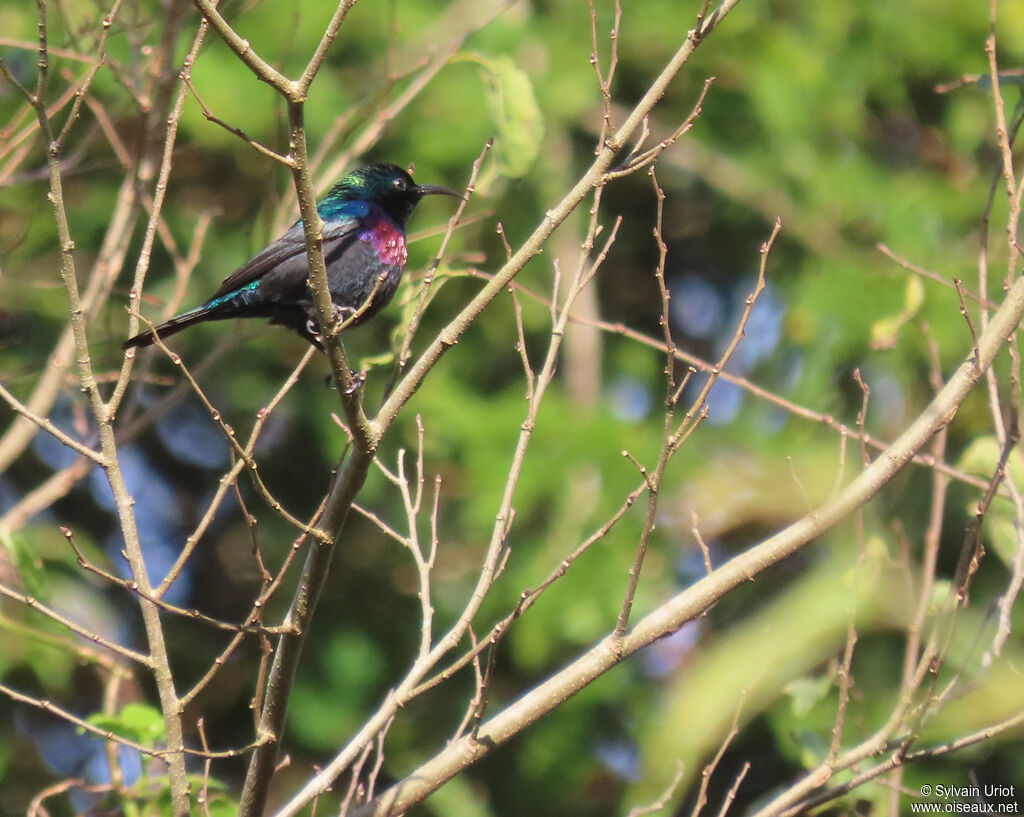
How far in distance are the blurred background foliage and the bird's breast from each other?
109 cm

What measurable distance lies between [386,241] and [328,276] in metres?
0.26

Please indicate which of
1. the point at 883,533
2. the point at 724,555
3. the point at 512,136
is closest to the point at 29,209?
the point at 512,136

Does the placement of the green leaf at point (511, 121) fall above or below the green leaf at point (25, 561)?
above

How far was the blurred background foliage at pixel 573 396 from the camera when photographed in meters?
5.61

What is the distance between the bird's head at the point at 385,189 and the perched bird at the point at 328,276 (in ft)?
0.20

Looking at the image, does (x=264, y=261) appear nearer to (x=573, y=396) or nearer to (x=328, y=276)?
(x=328, y=276)

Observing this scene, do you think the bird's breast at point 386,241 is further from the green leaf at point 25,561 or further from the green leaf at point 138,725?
the green leaf at point 138,725

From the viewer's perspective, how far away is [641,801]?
523 cm

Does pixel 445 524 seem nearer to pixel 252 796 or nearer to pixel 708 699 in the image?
pixel 708 699

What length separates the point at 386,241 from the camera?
14.4ft

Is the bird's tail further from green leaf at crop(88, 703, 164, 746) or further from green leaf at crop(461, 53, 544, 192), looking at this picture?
green leaf at crop(88, 703, 164, 746)

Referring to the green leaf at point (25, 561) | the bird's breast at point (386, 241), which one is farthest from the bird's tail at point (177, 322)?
the green leaf at point (25, 561)

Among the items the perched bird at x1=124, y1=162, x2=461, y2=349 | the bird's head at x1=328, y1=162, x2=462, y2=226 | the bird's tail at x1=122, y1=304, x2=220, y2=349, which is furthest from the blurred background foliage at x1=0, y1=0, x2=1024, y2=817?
the bird's tail at x1=122, y1=304, x2=220, y2=349

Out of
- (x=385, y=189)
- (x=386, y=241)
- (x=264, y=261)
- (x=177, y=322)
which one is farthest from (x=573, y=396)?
(x=177, y=322)
